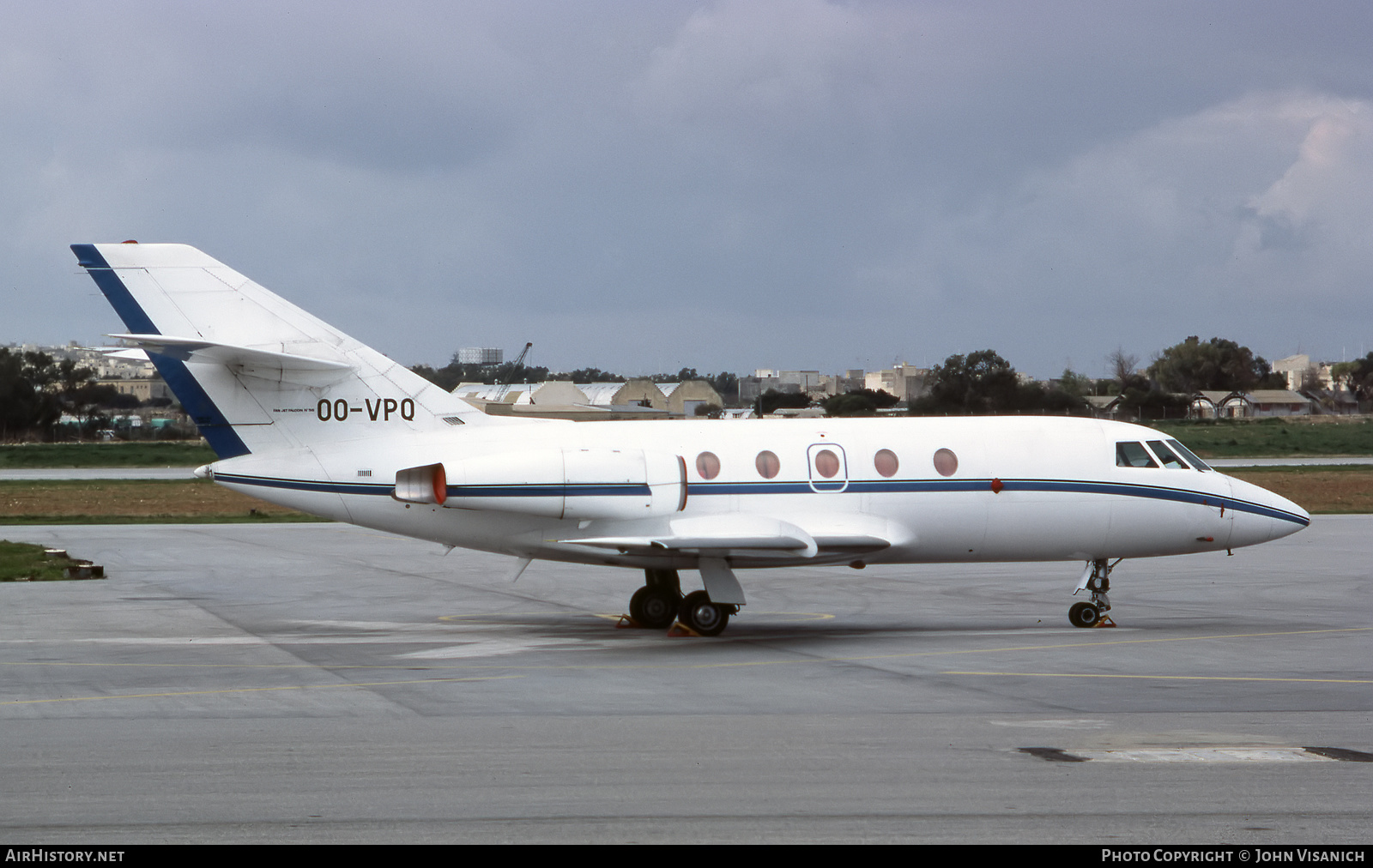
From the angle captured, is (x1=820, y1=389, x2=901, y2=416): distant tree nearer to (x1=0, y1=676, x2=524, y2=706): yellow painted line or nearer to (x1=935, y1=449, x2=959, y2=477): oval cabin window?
(x1=935, y1=449, x2=959, y2=477): oval cabin window

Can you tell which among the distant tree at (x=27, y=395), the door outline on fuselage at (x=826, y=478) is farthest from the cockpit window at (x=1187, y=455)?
the distant tree at (x=27, y=395)

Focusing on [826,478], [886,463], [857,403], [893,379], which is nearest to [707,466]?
[826,478]

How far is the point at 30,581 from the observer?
2667 centimetres

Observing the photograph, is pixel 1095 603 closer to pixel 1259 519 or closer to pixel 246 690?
pixel 1259 519

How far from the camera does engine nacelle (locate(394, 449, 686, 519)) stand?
18.7 m

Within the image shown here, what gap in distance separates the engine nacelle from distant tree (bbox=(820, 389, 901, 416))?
2163 cm

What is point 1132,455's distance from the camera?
20859 mm

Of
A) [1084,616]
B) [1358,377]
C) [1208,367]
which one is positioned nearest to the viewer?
[1084,616]

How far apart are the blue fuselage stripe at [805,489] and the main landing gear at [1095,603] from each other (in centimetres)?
114

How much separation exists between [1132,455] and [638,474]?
7.57m

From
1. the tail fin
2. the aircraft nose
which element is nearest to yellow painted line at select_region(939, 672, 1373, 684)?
the aircraft nose

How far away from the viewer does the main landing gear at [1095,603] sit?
20094 millimetres

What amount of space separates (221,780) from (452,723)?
2.80 m

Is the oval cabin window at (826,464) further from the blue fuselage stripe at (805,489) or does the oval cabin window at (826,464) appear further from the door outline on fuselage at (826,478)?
the blue fuselage stripe at (805,489)
